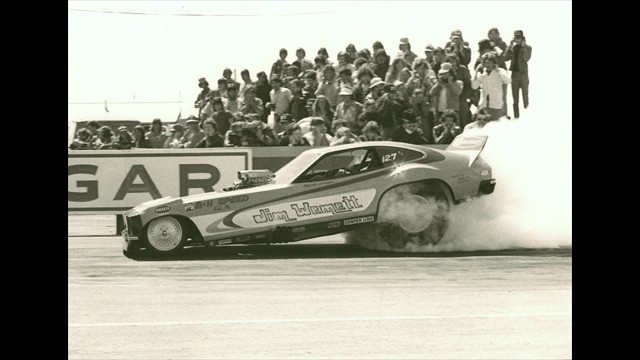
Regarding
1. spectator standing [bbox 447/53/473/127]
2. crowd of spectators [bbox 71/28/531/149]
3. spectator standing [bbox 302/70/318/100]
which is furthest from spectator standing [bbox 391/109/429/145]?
spectator standing [bbox 302/70/318/100]

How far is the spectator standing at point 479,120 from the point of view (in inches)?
549

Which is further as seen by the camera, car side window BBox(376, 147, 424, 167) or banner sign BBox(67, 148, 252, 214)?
banner sign BBox(67, 148, 252, 214)

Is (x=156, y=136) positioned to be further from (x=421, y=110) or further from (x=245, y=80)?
(x=421, y=110)

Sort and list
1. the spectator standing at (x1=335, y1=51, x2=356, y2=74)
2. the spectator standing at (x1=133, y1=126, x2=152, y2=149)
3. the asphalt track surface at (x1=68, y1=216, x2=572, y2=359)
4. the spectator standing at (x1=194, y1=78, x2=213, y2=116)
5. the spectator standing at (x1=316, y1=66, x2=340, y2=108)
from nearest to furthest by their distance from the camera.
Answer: the asphalt track surface at (x1=68, y1=216, x2=572, y2=359) < the spectator standing at (x1=133, y1=126, x2=152, y2=149) < the spectator standing at (x1=316, y1=66, x2=340, y2=108) < the spectator standing at (x1=335, y1=51, x2=356, y2=74) < the spectator standing at (x1=194, y1=78, x2=213, y2=116)

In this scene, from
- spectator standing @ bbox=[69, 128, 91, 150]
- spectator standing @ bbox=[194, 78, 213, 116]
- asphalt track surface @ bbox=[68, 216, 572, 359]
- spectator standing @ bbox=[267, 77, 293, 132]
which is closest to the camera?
asphalt track surface @ bbox=[68, 216, 572, 359]

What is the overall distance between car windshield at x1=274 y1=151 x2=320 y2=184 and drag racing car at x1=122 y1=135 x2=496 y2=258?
15 mm

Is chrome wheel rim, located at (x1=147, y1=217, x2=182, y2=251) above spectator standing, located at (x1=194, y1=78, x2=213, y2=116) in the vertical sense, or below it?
below

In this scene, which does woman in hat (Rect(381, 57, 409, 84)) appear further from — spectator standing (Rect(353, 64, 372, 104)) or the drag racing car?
the drag racing car

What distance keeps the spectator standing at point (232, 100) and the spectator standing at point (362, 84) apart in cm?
226

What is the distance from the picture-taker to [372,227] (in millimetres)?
12820

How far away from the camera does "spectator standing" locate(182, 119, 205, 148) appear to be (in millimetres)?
16078
